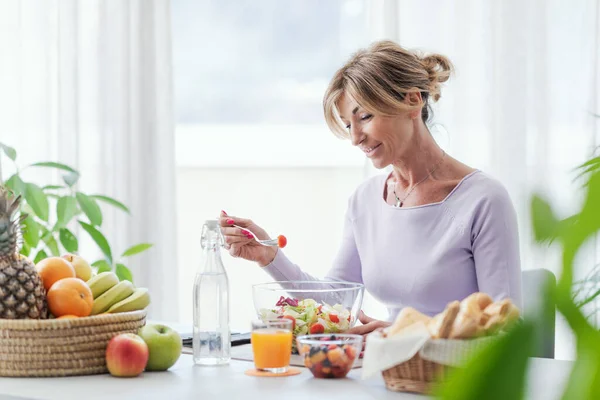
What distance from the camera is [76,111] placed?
3.51 m

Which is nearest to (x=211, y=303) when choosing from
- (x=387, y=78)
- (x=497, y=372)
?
(x=387, y=78)

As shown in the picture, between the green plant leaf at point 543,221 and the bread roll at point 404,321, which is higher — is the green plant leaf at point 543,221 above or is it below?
above

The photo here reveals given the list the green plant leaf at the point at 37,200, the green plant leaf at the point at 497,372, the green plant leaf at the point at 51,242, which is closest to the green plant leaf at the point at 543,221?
the green plant leaf at the point at 497,372

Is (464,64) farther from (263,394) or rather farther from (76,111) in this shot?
(263,394)

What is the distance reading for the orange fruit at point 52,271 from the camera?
57.0 inches

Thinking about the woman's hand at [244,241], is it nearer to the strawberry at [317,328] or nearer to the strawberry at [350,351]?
the strawberry at [317,328]

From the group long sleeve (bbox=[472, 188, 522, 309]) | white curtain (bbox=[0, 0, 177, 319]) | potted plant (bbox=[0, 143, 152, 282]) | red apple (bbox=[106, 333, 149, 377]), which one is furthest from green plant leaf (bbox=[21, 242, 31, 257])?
long sleeve (bbox=[472, 188, 522, 309])

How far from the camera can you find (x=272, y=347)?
1.40 metres

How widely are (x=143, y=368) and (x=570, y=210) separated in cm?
134

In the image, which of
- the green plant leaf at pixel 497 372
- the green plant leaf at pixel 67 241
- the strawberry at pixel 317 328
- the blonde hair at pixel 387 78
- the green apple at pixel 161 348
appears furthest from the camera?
the green plant leaf at pixel 67 241

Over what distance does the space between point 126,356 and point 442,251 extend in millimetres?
910

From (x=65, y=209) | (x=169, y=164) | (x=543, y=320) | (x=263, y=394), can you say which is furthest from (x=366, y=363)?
(x=169, y=164)

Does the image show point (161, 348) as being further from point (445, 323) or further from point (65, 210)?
point (65, 210)

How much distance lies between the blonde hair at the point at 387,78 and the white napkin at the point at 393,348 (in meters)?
0.97
